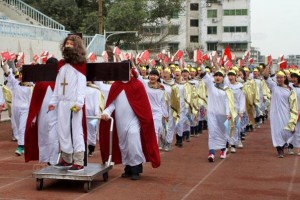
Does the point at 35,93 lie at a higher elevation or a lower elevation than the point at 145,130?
higher

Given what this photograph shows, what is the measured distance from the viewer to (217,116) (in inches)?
501

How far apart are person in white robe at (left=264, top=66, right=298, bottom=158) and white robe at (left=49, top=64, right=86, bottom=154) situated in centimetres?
574

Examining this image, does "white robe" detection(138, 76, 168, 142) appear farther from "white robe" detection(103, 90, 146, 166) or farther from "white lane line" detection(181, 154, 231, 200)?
"white robe" detection(103, 90, 146, 166)

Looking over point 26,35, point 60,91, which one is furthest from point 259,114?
point 60,91

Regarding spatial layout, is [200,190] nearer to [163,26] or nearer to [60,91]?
[60,91]

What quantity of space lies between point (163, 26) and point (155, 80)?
33.4m

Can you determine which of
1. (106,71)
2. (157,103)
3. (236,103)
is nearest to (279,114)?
(236,103)

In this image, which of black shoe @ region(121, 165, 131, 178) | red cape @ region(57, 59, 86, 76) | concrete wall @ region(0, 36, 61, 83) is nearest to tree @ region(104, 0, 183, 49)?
concrete wall @ region(0, 36, 61, 83)

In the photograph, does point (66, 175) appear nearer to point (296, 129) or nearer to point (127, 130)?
point (127, 130)

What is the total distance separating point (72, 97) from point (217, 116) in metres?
4.64

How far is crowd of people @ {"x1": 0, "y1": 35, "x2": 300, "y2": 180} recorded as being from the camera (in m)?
9.00

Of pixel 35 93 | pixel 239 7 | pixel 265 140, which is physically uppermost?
pixel 239 7

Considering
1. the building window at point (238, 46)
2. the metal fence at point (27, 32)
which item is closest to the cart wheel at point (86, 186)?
the metal fence at point (27, 32)

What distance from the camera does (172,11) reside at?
142 feet
